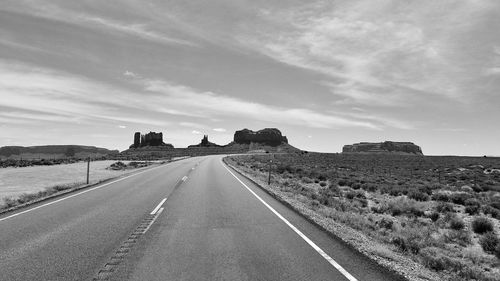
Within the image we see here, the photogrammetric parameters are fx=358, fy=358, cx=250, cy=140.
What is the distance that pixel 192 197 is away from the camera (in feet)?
47.3

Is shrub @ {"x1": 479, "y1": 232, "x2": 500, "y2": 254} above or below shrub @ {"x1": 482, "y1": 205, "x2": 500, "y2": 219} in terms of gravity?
below

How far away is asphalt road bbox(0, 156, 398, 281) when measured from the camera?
17.7 feet

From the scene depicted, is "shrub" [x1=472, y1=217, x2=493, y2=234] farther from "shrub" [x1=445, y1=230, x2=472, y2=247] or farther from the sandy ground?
the sandy ground

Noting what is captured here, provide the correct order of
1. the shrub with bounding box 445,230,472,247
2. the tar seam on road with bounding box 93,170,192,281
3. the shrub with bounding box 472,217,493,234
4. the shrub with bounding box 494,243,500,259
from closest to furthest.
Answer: the tar seam on road with bounding box 93,170,192,281 < the shrub with bounding box 494,243,500,259 < the shrub with bounding box 445,230,472,247 < the shrub with bounding box 472,217,493,234

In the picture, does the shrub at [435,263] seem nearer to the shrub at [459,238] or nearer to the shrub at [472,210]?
the shrub at [459,238]

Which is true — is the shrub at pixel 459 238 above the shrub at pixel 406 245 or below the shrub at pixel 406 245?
below

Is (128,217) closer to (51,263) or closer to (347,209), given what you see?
(51,263)

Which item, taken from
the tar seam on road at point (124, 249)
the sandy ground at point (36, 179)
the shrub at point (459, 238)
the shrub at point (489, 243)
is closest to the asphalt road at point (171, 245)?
the tar seam on road at point (124, 249)

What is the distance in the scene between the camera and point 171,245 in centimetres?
695

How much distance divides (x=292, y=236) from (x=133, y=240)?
338cm

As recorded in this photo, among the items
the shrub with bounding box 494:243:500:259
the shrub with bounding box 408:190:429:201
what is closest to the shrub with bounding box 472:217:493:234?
the shrub with bounding box 494:243:500:259

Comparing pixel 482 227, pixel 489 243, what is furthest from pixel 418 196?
pixel 489 243

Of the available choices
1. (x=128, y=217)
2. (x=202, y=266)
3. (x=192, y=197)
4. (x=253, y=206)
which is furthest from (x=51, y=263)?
(x=192, y=197)

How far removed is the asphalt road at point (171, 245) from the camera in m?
5.39
